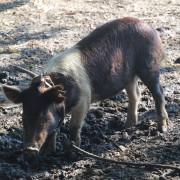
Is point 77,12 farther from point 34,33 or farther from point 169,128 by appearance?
point 169,128

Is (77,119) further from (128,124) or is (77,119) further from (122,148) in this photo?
(128,124)

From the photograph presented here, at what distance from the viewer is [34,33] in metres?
9.88

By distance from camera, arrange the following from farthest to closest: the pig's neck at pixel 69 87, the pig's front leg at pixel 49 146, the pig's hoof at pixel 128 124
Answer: the pig's hoof at pixel 128 124
the pig's front leg at pixel 49 146
the pig's neck at pixel 69 87

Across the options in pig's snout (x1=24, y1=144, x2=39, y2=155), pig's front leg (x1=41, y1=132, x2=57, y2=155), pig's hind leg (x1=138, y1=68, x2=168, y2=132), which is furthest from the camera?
pig's hind leg (x1=138, y1=68, x2=168, y2=132)

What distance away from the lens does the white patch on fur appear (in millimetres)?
5391

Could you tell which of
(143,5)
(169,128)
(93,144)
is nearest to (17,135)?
(93,144)

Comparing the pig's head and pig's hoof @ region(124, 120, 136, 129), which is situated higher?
the pig's head

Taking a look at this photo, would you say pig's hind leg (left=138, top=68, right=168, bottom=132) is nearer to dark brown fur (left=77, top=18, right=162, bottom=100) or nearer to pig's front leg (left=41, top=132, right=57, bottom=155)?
dark brown fur (left=77, top=18, right=162, bottom=100)

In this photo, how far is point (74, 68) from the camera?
5.49 meters

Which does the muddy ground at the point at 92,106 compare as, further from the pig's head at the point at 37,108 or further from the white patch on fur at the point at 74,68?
the white patch on fur at the point at 74,68

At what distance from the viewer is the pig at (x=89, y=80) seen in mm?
4855

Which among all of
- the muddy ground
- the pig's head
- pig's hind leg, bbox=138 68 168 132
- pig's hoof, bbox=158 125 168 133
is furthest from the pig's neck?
pig's hoof, bbox=158 125 168 133

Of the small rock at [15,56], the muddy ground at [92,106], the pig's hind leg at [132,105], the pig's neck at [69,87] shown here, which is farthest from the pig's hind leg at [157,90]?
the small rock at [15,56]

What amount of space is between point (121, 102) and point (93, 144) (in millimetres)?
1365
